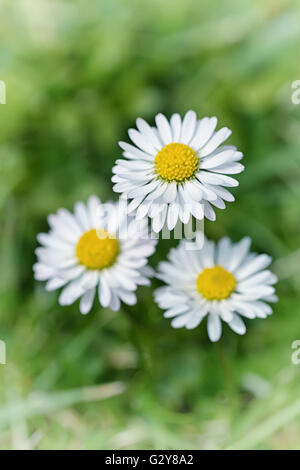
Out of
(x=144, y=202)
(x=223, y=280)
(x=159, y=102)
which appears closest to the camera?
(x=144, y=202)

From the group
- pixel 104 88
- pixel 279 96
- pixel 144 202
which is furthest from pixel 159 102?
pixel 144 202

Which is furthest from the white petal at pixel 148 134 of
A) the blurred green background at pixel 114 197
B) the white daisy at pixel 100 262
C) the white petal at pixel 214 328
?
the blurred green background at pixel 114 197

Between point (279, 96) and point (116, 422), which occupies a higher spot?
point (279, 96)

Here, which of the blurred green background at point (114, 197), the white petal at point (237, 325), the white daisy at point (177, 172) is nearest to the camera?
the white daisy at point (177, 172)

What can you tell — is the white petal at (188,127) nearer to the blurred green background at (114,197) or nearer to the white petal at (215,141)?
the white petal at (215,141)

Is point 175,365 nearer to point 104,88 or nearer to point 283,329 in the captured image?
point 283,329

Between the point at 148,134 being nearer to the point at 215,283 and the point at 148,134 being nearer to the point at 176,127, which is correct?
the point at 176,127
